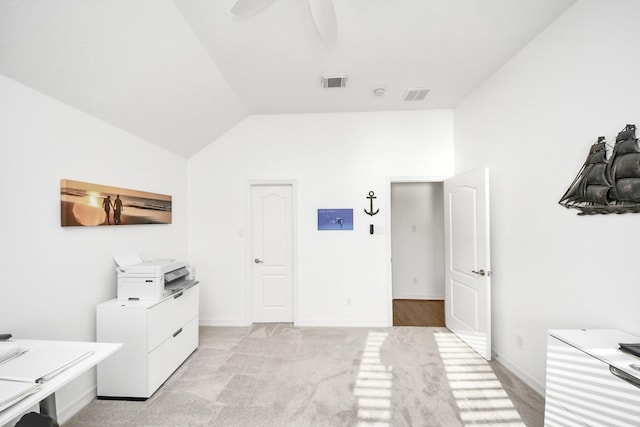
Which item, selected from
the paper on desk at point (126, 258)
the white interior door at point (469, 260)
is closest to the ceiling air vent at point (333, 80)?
the white interior door at point (469, 260)

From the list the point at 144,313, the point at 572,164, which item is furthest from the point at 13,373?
the point at 572,164

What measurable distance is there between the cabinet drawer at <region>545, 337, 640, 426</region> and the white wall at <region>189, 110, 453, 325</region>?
2.01 meters

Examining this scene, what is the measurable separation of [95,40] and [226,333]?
10.2 ft

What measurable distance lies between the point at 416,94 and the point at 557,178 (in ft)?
5.69

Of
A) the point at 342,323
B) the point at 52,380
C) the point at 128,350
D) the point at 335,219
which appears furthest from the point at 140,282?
the point at 342,323

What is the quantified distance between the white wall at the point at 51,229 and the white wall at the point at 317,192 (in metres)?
1.18

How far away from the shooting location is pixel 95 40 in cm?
167

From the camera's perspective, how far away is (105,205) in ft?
7.22

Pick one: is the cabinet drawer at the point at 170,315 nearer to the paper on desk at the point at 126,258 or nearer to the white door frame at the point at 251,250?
the paper on desk at the point at 126,258

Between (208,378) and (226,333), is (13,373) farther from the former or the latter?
(226,333)

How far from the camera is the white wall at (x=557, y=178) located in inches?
61.9

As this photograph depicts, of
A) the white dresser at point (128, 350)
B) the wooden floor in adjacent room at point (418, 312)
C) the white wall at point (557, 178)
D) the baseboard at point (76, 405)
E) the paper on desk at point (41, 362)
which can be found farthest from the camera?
the wooden floor in adjacent room at point (418, 312)

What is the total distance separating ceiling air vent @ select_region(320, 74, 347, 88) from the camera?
2674 mm

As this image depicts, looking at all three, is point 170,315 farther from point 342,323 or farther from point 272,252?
point 342,323
